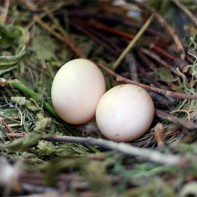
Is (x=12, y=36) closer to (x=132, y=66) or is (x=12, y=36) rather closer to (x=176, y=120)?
(x=132, y=66)

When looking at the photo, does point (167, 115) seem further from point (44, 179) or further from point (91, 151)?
point (44, 179)

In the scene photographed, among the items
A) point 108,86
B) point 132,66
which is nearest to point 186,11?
point 132,66

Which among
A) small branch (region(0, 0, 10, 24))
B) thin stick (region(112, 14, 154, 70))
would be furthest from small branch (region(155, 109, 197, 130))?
small branch (region(0, 0, 10, 24))

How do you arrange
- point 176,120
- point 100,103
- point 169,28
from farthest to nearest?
point 169,28
point 100,103
point 176,120

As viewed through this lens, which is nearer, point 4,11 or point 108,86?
point 108,86

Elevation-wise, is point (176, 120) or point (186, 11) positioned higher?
point (186, 11)

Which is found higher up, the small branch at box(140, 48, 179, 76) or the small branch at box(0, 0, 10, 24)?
the small branch at box(0, 0, 10, 24)

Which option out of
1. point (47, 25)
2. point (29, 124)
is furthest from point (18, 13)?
point (29, 124)

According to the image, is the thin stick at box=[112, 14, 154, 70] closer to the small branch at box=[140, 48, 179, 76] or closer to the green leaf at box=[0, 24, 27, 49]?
the small branch at box=[140, 48, 179, 76]
